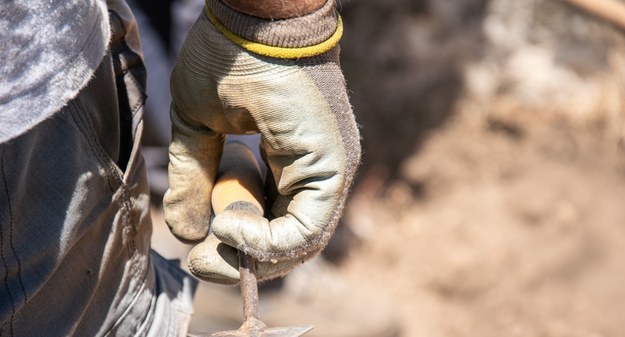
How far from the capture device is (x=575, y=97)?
3201 mm

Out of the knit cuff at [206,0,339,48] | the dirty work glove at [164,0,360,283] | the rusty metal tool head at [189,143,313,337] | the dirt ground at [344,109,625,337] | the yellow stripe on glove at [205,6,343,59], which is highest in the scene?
the knit cuff at [206,0,339,48]

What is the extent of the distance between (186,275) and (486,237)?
1.83 metres

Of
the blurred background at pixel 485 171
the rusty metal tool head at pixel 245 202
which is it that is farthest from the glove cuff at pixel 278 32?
Result: the blurred background at pixel 485 171

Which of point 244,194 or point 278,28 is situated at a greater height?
point 278,28

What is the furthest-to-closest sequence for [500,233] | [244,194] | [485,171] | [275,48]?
[485,171] < [500,233] < [244,194] < [275,48]

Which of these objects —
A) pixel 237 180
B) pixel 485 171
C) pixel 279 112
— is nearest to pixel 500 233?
pixel 485 171

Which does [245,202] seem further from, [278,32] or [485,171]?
[485,171]

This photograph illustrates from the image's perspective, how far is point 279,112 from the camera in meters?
0.94

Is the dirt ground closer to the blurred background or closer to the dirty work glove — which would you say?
the blurred background

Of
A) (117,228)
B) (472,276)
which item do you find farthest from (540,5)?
(117,228)

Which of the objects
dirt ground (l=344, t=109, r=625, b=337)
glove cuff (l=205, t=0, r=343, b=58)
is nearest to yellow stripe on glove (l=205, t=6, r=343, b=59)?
glove cuff (l=205, t=0, r=343, b=58)

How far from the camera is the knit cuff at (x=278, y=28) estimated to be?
0.92 m

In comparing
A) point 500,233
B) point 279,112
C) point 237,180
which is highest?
point 279,112

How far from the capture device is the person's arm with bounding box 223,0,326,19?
0.92 metres
